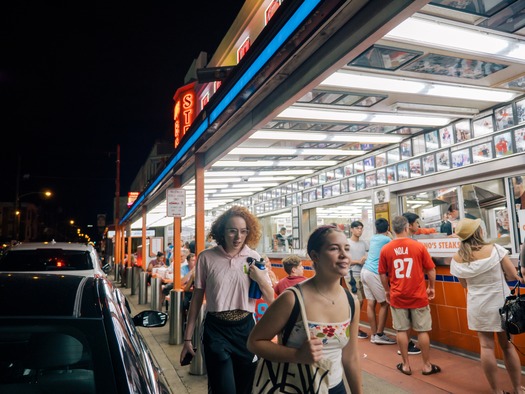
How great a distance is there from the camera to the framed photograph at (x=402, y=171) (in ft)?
29.4

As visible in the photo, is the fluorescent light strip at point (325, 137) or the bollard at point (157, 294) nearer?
the fluorescent light strip at point (325, 137)

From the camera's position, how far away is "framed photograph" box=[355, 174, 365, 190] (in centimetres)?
1031

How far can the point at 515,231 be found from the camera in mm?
7023

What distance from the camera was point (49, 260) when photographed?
5.93m

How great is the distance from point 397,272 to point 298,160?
487 centimetres

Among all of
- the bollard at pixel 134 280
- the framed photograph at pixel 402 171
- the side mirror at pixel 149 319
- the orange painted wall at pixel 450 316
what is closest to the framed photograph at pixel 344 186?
the framed photograph at pixel 402 171

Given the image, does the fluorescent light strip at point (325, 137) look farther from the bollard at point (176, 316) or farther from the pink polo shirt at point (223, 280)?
the pink polo shirt at point (223, 280)

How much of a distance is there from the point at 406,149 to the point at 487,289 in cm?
505

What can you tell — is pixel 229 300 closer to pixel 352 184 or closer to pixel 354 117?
pixel 354 117

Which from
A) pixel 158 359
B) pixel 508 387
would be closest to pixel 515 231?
pixel 508 387

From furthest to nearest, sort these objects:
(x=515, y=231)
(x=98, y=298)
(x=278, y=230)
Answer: (x=278, y=230), (x=515, y=231), (x=98, y=298)

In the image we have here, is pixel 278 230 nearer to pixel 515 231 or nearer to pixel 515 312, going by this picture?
pixel 515 231

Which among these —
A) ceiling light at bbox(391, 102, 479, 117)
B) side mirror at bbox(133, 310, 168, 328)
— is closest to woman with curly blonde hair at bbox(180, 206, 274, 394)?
side mirror at bbox(133, 310, 168, 328)

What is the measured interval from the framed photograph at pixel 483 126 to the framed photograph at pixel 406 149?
5.14ft
